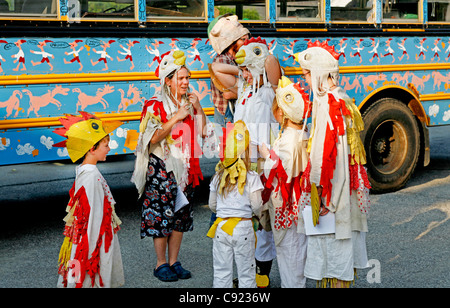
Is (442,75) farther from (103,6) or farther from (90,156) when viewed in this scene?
(90,156)

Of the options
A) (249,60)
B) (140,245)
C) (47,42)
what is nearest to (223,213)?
(249,60)

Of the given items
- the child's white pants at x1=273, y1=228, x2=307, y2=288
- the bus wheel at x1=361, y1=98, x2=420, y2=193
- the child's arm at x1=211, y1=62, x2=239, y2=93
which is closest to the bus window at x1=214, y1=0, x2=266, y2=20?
the child's arm at x1=211, y1=62, x2=239, y2=93

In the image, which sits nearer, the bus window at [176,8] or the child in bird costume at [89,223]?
the child in bird costume at [89,223]

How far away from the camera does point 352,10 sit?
6.75m

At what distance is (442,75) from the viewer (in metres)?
7.30

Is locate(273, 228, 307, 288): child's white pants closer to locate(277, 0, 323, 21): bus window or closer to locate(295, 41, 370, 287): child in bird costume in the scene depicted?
locate(295, 41, 370, 287): child in bird costume

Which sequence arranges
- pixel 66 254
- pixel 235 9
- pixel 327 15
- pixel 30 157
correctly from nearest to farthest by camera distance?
pixel 66 254 < pixel 30 157 < pixel 235 9 < pixel 327 15

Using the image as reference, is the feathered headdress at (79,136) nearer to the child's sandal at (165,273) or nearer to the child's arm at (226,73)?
the child's sandal at (165,273)

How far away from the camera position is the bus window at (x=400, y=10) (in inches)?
273

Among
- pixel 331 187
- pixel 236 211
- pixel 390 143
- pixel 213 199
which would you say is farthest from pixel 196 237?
pixel 390 143

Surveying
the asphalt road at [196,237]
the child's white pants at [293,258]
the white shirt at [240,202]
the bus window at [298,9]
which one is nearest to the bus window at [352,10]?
the bus window at [298,9]

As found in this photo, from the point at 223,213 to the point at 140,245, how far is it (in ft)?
5.55

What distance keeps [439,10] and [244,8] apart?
7.70 feet

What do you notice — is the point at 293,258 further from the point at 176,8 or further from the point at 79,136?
the point at 176,8
